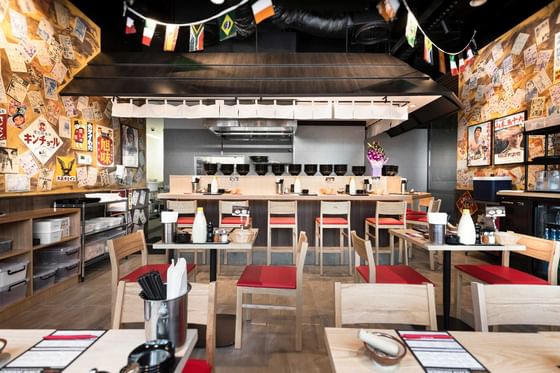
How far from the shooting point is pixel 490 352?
37.3 inches

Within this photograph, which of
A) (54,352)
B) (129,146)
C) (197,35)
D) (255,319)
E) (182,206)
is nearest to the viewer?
(54,352)

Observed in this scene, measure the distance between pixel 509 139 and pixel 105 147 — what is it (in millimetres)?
6805

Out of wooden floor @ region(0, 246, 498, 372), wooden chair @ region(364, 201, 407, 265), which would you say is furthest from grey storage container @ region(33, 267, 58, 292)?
wooden chair @ region(364, 201, 407, 265)

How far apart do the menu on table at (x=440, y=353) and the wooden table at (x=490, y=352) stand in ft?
0.08

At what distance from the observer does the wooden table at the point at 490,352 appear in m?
0.86

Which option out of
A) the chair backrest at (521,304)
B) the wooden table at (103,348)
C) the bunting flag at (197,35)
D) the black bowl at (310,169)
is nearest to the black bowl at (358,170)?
the black bowl at (310,169)

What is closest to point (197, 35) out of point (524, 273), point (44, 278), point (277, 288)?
point (44, 278)

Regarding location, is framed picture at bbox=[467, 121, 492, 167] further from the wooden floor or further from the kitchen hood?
the kitchen hood

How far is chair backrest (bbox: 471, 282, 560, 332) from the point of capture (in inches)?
50.0

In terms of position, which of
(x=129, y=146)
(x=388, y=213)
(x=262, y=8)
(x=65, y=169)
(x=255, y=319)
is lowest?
(x=255, y=319)

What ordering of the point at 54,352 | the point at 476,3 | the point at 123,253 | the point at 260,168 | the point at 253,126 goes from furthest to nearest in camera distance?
the point at 253,126
the point at 260,168
the point at 476,3
the point at 123,253
the point at 54,352

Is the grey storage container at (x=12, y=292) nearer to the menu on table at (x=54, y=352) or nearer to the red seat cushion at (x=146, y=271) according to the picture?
the red seat cushion at (x=146, y=271)

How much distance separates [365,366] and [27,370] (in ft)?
3.12

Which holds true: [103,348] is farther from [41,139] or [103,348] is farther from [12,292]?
[41,139]
